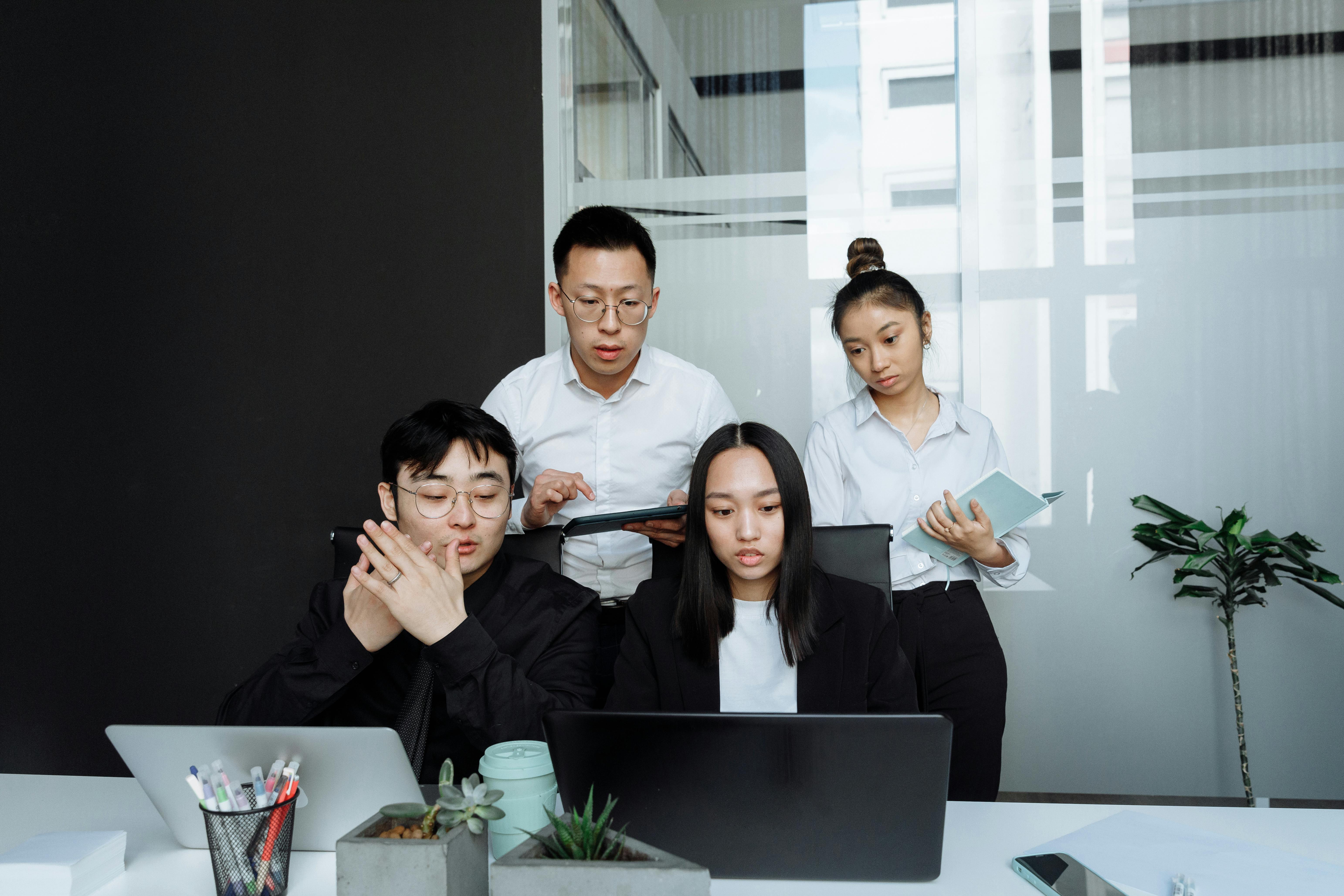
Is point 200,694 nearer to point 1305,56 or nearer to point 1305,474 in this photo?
point 1305,474

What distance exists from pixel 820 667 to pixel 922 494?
83 centimetres

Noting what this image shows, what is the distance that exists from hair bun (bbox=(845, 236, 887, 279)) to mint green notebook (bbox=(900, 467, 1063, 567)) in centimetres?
91

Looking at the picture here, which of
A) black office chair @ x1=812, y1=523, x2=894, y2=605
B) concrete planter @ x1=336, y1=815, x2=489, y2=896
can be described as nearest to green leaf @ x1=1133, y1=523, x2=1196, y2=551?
black office chair @ x1=812, y1=523, x2=894, y2=605

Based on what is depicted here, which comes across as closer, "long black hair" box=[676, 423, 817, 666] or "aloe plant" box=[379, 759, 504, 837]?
"aloe plant" box=[379, 759, 504, 837]

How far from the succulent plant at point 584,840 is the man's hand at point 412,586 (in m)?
0.54

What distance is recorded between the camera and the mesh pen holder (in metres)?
0.96

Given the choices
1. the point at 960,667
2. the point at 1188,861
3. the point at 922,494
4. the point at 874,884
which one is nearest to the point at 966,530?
the point at 922,494

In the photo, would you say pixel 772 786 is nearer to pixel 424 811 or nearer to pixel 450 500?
pixel 424 811

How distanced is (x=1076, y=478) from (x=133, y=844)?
2938mm

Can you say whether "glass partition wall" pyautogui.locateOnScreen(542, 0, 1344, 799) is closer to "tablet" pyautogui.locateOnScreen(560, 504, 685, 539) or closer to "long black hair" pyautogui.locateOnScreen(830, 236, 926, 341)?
"long black hair" pyautogui.locateOnScreen(830, 236, 926, 341)

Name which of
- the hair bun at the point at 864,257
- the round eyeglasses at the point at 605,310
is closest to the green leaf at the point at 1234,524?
the hair bun at the point at 864,257

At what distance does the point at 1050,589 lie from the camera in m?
3.18

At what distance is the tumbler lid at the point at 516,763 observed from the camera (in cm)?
102

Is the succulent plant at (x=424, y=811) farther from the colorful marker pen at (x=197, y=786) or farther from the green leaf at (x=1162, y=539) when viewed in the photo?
the green leaf at (x=1162, y=539)
